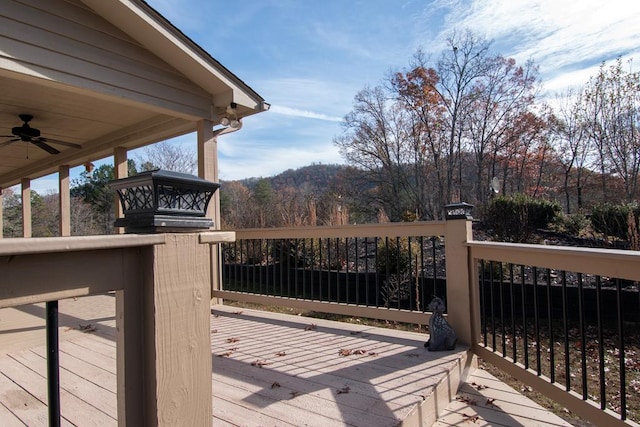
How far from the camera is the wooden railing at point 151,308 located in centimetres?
82

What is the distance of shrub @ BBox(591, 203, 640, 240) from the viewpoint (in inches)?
291

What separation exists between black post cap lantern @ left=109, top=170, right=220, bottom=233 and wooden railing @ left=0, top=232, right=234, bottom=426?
0.12ft

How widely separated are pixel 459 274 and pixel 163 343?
2.37 metres

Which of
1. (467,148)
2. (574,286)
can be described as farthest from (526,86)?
(574,286)

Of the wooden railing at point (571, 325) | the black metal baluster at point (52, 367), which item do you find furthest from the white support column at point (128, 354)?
the wooden railing at point (571, 325)

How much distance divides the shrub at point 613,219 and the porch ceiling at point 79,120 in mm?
8090

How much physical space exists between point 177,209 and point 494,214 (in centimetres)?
989

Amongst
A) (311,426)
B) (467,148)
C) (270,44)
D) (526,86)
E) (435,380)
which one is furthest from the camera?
(467,148)

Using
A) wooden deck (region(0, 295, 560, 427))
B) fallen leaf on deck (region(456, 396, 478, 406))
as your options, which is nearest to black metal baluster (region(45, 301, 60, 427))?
wooden deck (region(0, 295, 560, 427))

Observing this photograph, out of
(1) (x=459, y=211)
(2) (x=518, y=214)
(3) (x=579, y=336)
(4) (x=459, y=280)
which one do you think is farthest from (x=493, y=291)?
(2) (x=518, y=214)

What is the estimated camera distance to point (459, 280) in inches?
111

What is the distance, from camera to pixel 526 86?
14609 millimetres

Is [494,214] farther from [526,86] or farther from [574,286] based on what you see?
[526,86]

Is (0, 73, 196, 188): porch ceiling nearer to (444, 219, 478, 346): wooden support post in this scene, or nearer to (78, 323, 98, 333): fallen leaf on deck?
(78, 323, 98, 333): fallen leaf on deck
